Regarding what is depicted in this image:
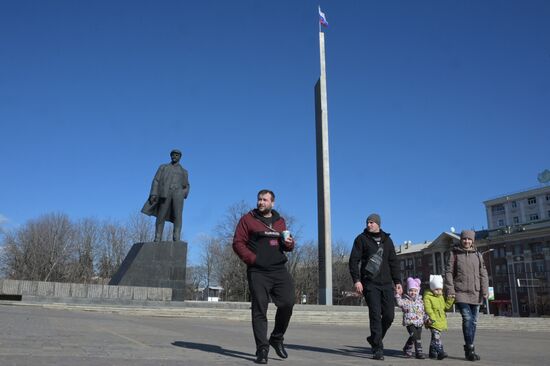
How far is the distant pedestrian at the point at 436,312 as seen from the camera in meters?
5.73

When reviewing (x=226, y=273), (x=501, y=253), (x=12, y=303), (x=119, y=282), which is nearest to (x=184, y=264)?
(x=119, y=282)

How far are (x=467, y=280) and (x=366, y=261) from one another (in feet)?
4.40

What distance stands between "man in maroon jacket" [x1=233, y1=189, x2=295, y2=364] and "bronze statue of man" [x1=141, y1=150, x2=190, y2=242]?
1287 cm

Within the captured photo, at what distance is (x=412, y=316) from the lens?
6.19 m

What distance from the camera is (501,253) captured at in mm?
72875

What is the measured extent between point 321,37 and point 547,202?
218 feet

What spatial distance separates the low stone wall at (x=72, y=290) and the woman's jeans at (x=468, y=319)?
11.9 meters

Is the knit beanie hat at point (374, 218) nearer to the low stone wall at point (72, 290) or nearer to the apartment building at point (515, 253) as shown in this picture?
the low stone wall at point (72, 290)

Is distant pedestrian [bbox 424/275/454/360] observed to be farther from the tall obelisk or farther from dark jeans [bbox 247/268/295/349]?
the tall obelisk

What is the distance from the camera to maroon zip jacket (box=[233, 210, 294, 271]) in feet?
16.0

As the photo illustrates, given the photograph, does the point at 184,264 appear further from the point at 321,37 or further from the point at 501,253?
the point at 501,253

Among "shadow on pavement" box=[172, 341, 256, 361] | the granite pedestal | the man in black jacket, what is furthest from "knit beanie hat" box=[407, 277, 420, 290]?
the granite pedestal

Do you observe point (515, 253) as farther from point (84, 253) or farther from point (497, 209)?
point (84, 253)

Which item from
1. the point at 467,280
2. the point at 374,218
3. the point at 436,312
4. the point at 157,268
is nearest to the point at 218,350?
the point at 374,218
